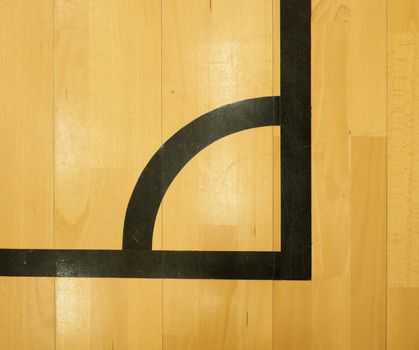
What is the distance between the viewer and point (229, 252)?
0.77 metres

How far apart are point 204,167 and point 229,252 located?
0.60 ft

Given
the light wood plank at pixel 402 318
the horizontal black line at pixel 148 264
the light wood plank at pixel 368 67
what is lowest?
the light wood plank at pixel 402 318

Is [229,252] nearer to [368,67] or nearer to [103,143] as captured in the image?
[103,143]

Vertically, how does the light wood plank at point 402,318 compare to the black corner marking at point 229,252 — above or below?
below

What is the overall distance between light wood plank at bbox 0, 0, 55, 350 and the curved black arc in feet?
0.59

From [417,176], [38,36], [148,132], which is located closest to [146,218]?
[148,132]

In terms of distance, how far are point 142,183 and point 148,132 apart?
0.11 meters

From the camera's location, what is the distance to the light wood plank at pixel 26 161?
0.78 m

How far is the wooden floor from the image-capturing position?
760mm

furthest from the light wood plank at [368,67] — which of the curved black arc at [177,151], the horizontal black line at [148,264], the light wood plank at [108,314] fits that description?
the light wood plank at [108,314]

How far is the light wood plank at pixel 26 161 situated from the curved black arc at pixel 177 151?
0.18 m

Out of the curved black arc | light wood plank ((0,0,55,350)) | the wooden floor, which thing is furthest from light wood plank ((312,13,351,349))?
light wood plank ((0,0,55,350))

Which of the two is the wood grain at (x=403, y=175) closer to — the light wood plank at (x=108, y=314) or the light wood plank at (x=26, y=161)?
the light wood plank at (x=108, y=314)

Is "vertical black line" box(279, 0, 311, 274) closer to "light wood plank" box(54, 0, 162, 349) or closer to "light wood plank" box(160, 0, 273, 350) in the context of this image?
"light wood plank" box(160, 0, 273, 350)
